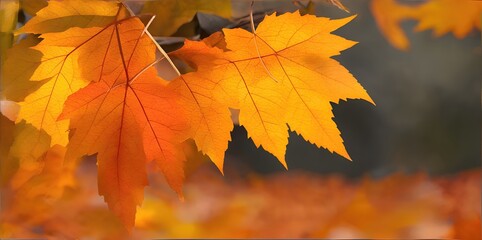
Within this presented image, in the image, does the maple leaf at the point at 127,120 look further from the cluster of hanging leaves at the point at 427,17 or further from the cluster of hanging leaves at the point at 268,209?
the cluster of hanging leaves at the point at 427,17

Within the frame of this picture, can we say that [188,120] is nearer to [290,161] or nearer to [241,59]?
[241,59]

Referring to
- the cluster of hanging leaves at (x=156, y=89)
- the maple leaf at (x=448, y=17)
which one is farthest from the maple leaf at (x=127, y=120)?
the maple leaf at (x=448, y=17)

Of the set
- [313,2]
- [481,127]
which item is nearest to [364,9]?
[313,2]

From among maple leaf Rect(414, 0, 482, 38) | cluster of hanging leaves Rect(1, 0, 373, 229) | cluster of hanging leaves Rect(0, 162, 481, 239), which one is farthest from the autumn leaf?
maple leaf Rect(414, 0, 482, 38)

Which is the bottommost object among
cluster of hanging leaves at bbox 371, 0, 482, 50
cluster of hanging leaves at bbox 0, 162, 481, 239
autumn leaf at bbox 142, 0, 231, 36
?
cluster of hanging leaves at bbox 0, 162, 481, 239

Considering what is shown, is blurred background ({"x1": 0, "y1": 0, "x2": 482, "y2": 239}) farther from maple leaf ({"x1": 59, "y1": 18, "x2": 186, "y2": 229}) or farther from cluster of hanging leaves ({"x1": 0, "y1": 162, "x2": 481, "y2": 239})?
maple leaf ({"x1": 59, "y1": 18, "x2": 186, "y2": 229})

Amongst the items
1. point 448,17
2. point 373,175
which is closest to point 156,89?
point 448,17

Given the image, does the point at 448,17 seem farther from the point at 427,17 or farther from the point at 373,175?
the point at 373,175
